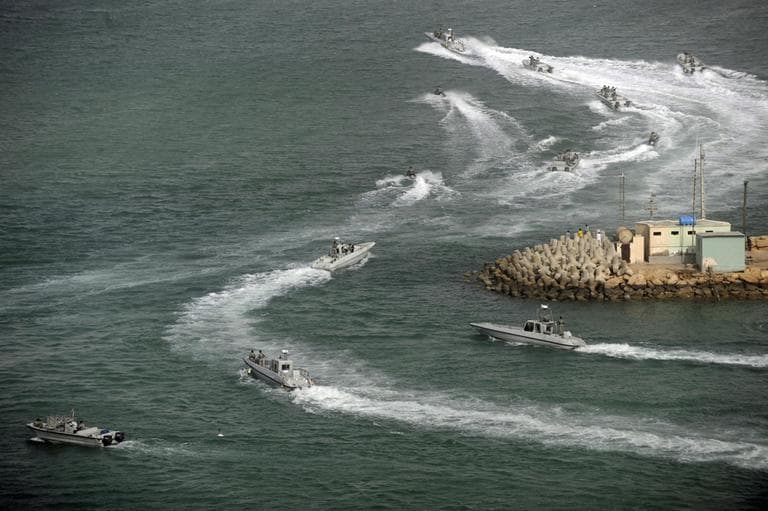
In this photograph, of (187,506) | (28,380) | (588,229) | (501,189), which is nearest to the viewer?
(187,506)

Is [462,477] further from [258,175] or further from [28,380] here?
[258,175]

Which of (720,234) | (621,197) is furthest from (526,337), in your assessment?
(621,197)

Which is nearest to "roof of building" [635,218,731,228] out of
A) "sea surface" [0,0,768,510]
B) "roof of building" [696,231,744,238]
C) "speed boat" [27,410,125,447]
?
"roof of building" [696,231,744,238]

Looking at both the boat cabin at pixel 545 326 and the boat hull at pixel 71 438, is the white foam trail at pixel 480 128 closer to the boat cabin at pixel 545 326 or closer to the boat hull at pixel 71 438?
the boat cabin at pixel 545 326

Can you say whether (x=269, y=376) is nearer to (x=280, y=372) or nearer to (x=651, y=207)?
(x=280, y=372)

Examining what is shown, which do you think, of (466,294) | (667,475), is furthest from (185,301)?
(667,475)

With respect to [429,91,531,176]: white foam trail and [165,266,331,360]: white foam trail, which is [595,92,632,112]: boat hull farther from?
[165,266,331,360]: white foam trail

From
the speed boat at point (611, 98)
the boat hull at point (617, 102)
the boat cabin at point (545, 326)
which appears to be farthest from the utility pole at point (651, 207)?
the speed boat at point (611, 98)
